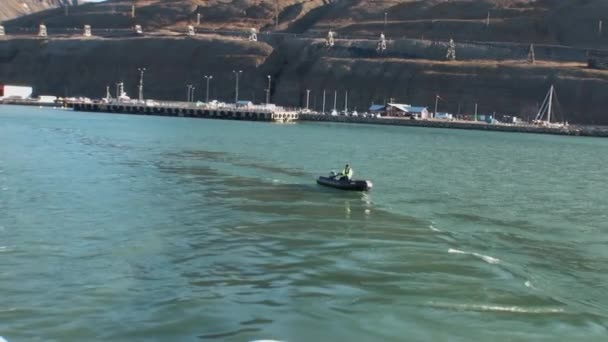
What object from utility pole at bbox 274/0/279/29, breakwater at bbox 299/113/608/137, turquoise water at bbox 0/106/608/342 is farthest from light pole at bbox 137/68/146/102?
turquoise water at bbox 0/106/608/342

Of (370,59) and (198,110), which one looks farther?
(370,59)

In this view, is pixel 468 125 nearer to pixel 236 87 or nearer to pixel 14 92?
pixel 236 87

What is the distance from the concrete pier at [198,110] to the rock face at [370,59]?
19212 mm

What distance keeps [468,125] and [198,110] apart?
1480 inches

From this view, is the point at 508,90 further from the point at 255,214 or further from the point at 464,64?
the point at 255,214

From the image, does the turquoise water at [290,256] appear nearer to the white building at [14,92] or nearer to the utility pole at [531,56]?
the utility pole at [531,56]

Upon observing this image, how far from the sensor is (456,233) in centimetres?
2219

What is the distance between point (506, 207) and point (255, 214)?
32.0 feet

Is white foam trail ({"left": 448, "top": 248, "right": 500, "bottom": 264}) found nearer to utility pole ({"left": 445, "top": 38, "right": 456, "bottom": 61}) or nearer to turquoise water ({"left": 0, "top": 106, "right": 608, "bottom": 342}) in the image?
turquoise water ({"left": 0, "top": 106, "right": 608, "bottom": 342})

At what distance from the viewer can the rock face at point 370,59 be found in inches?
4454

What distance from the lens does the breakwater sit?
323ft

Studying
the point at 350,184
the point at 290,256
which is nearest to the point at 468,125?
the point at 350,184

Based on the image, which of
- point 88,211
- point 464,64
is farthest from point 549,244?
point 464,64

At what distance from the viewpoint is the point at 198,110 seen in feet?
362
